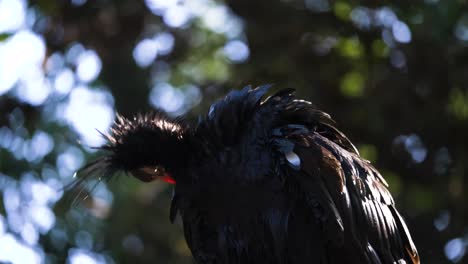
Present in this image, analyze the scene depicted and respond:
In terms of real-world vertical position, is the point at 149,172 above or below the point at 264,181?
above

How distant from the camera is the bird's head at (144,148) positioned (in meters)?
6.44

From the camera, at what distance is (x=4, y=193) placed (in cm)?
1066

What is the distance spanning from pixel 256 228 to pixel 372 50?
4.92m

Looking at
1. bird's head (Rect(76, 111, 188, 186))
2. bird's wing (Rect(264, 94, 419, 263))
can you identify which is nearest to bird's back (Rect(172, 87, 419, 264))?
bird's wing (Rect(264, 94, 419, 263))

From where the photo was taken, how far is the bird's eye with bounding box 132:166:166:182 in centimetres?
655

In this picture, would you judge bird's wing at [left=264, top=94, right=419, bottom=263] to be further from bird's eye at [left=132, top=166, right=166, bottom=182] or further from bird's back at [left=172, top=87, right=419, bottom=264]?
bird's eye at [left=132, top=166, right=166, bottom=182]

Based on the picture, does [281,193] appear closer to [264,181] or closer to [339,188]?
[264,181]

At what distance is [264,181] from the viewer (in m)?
6.05

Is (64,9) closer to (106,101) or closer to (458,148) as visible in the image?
(106,101)

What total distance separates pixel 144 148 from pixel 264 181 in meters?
0.91

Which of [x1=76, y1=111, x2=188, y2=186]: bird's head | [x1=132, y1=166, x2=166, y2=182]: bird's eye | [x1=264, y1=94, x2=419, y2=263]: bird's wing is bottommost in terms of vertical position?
[x1=264, y1=94, x2=419, y2=263]: bird's wing

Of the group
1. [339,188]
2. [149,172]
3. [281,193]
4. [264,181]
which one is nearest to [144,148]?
[149,172]

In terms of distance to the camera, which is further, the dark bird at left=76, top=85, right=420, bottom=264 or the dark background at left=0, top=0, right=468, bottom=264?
the dark background at left=0, top=0, right=468, bottom=264

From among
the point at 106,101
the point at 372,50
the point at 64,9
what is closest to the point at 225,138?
the point at 372,50
